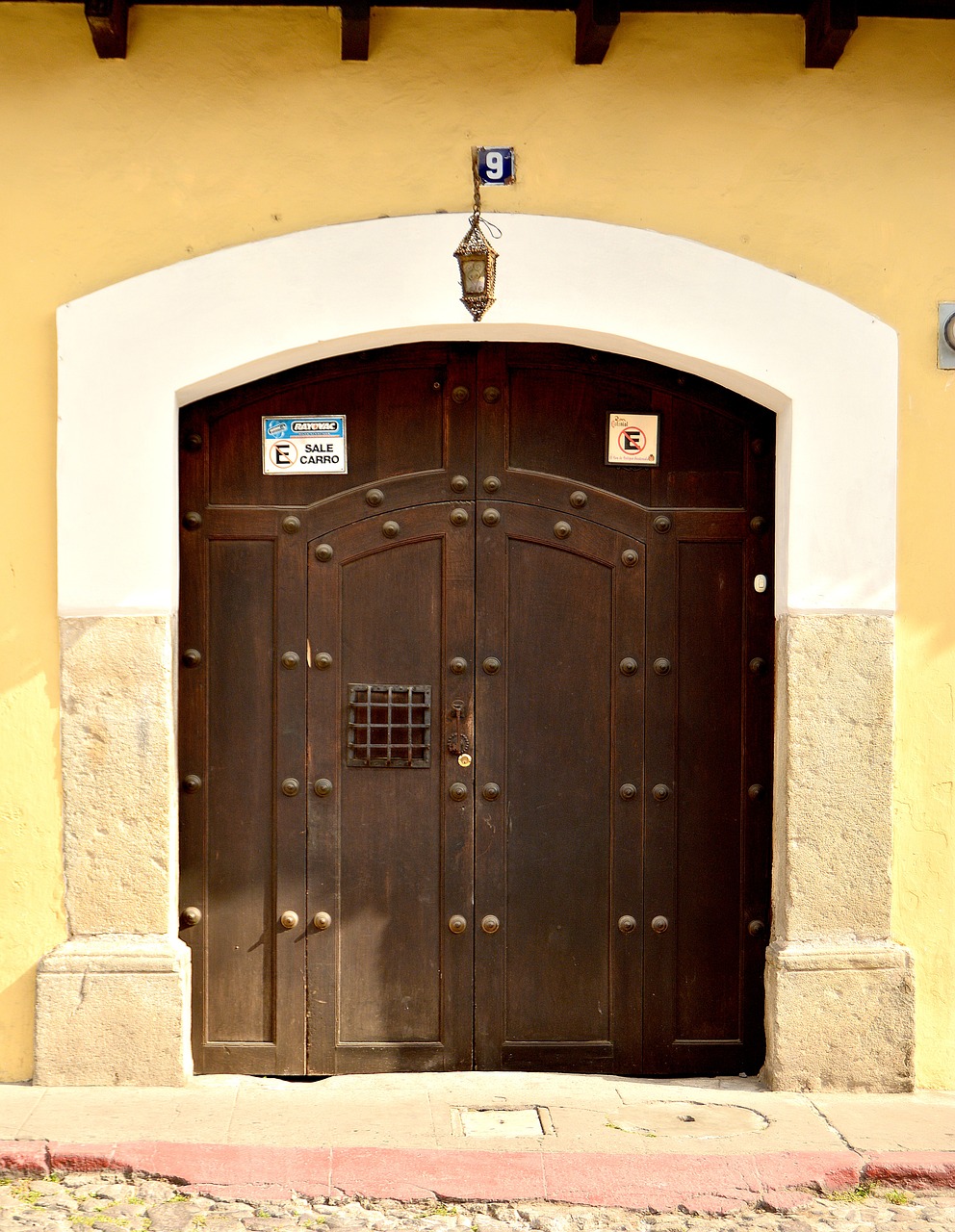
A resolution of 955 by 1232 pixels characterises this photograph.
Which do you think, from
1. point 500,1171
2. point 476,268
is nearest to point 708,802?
point 500,1171

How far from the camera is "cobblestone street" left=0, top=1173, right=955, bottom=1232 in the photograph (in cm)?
329

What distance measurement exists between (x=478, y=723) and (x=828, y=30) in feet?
8.45

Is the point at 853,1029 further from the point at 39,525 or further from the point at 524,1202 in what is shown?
the point at 39,525

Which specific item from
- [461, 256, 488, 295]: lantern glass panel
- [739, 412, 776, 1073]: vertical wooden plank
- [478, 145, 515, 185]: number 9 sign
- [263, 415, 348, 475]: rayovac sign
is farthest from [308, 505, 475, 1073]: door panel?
[478, 145, 515, 185]: number 9 sign

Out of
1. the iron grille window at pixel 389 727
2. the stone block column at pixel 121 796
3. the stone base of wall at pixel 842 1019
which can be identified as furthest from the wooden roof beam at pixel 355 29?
the stone base of wall at pixel 842 1019

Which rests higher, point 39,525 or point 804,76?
point 804,76

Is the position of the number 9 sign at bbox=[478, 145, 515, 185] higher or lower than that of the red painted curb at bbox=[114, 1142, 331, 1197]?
higher

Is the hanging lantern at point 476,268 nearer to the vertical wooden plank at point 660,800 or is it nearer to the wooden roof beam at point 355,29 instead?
the wooden roof beam at point 355,29

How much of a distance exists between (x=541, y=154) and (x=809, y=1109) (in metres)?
3.28

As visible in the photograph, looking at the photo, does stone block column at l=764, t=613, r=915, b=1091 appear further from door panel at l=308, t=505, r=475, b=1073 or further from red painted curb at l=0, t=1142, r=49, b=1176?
red painted curb at l=0, t=1142, r=49, b=1176

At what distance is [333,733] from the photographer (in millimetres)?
4312

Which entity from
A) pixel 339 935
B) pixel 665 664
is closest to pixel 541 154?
pixel 665 664

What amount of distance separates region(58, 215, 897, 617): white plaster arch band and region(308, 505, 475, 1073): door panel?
0.64m

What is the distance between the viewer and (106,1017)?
13.1ft
